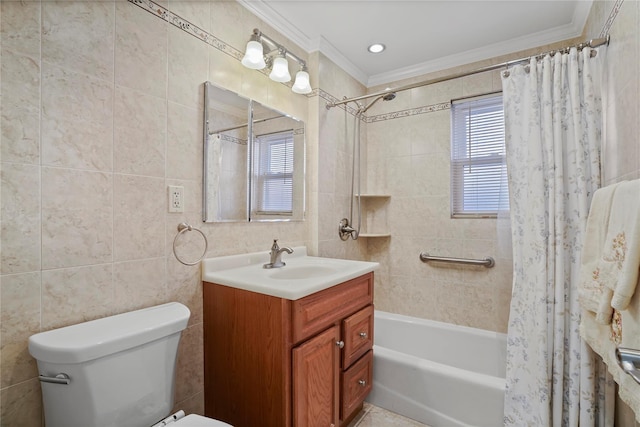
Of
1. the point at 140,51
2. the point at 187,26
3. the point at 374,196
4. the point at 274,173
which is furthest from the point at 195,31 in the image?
the point at 374,196

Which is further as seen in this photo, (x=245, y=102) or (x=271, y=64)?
(x=271, y=64)

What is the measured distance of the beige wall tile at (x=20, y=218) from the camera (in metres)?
0.89

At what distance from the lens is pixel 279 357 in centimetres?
117

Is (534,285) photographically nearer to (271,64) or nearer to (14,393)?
(271,64)

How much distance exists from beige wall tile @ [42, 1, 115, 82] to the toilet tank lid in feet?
2.85

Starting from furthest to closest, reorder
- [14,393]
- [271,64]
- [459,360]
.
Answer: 1. [459,360]
2. [271,64]
3. [14,393]

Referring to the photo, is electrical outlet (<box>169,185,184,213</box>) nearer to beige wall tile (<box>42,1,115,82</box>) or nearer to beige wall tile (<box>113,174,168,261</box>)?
beige wall tile (<box>113,174,168,261</box>)

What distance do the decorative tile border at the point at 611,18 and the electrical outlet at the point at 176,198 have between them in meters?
2.02

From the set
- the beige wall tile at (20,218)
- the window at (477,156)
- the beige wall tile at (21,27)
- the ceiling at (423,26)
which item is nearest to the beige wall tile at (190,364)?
the beige wall tile at (20,218)

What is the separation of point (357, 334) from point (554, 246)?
107cm

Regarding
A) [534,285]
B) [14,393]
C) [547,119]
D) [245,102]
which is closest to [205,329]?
[14,393]

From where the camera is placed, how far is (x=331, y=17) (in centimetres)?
186

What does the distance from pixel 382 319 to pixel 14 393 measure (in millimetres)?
2140

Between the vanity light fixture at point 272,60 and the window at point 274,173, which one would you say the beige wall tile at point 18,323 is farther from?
the vanity light fixture at point 272,60
